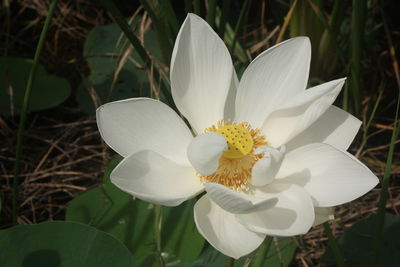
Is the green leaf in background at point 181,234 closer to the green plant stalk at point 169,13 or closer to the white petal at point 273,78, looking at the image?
the white petal at point 273,78

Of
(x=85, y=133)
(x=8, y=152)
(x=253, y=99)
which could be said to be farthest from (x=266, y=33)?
(x=8, y=152)

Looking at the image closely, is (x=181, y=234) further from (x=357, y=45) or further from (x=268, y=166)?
(x=357, y=45)

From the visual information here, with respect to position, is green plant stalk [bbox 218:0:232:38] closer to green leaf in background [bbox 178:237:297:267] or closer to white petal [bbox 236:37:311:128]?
white petal [bbox 236:37:311:128]

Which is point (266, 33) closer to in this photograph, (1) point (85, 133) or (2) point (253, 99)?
(1) point (85, 133)

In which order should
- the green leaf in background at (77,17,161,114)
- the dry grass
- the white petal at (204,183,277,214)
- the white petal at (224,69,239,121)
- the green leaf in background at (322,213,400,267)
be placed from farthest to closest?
the green leaf in background at (77,17,161,114)
the dry grass
the green leaf in background at (322,213,400,267)
the white petal at (224,69,239,121)
the white petal at (204,183,277,214)

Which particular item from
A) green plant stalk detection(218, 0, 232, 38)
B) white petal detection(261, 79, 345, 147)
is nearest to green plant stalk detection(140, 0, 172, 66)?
green plant stalk detection(218, 0, 232, 38)

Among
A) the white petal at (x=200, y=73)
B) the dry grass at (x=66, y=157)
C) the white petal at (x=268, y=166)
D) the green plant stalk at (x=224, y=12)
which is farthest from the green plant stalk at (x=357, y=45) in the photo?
the white petal at (x=268, y=166)

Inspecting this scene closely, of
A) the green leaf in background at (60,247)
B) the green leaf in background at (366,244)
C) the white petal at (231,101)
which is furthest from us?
the green leaf in background at (366,244)
